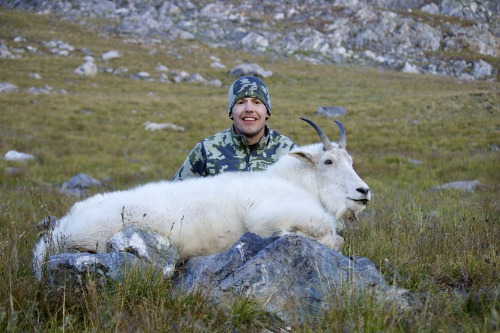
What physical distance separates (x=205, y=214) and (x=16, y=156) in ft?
45.6

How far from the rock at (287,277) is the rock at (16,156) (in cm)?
1412

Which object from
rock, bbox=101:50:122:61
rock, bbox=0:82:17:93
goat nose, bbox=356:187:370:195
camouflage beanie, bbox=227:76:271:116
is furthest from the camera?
rock, bbox=101:50:122:61

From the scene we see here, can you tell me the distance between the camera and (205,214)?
4.45 m

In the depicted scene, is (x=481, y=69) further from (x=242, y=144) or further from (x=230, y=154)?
(x=230, y=154)

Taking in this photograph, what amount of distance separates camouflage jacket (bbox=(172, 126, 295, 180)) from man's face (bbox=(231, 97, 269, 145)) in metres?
0.10

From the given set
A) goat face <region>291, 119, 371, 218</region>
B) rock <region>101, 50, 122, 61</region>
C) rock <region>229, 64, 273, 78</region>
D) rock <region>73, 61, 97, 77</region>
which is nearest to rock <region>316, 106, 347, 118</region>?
rock <region>229, 64, 273, 78</region>

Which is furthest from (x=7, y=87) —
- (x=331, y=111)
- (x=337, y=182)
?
(x=337, y=182)

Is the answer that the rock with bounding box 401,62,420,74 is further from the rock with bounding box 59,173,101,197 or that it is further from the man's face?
the man's face

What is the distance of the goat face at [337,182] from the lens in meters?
5.02

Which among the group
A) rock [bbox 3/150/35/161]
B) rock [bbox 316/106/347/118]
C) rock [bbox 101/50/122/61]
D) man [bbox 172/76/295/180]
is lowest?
rock [bbox 101/50/122/61]

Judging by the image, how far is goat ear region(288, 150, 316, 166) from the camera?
5.34 meters

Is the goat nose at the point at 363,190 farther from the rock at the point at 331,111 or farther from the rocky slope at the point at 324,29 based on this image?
the rocky slope at the point at 324,29

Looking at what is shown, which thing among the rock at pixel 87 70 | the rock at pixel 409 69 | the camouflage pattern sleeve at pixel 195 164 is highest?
the camouflage pattern sleeve at pixel 195 164

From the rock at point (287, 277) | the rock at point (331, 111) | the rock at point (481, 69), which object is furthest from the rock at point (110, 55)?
the rock at point (287, 277)
